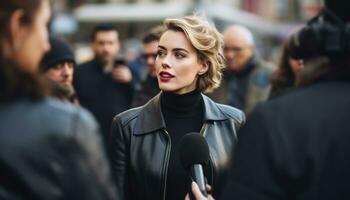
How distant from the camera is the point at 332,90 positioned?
121 inches

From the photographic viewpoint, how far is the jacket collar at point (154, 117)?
491 cm

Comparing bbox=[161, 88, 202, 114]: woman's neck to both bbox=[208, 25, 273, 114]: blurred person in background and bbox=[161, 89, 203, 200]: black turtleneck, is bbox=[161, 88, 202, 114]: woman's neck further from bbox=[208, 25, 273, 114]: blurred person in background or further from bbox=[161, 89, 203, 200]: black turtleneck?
bbox=[208, 25, 273, 114]: blurred person in background

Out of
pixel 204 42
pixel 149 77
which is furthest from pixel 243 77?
pixel 204 42

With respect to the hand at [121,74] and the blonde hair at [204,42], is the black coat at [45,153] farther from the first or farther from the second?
the hand at [121,74]

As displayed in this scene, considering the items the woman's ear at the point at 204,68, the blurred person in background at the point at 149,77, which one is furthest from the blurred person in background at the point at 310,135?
the blurred person in background at the point at 149,77

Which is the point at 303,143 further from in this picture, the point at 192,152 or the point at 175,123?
the point at 175,123

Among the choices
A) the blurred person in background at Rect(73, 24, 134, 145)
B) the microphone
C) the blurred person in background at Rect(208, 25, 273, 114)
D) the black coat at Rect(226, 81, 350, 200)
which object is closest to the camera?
the black coat at Rect(226, 81, 350, 200)

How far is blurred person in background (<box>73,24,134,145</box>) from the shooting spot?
8820 millimetres

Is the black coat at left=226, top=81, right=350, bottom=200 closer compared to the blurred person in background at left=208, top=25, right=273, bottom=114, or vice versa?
the black coat at left=226, top=81, right=350, bottom=200

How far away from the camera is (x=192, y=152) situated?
13.8ft

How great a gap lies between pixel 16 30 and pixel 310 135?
1147 millimetres

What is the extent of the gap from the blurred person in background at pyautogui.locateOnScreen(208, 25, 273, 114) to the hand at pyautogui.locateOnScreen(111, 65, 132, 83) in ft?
3.21

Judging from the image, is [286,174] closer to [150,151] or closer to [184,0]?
[150,151]

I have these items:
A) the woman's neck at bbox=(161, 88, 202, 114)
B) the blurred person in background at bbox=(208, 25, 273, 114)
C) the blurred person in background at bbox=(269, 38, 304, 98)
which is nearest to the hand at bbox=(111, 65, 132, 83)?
the blurred person in background at bbox=(208, 25, 273, 114)
